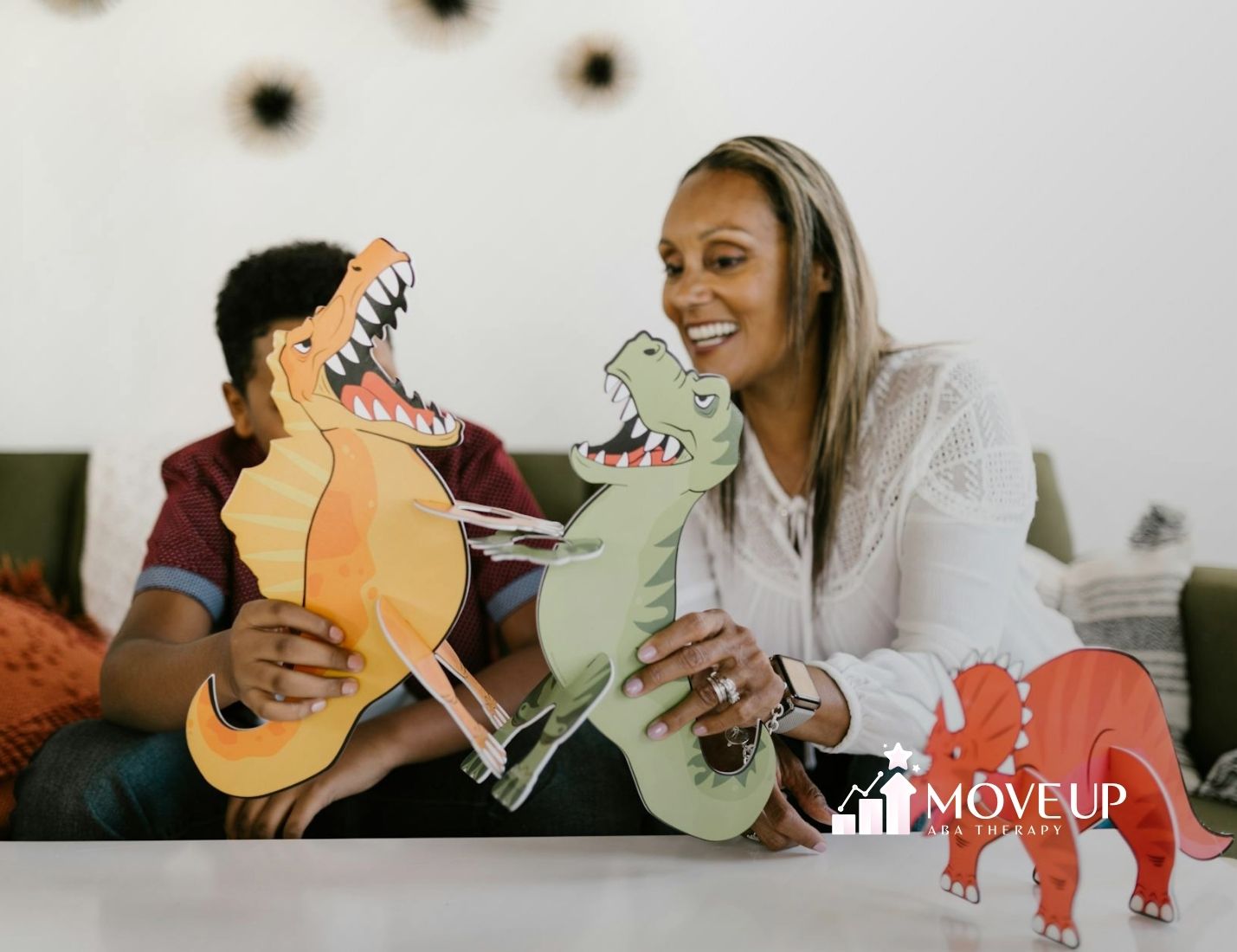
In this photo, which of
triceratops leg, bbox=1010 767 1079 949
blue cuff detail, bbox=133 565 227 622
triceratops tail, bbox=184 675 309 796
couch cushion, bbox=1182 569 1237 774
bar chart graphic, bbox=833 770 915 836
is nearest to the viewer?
triceratops leg, bbox=1010 767 1079 949

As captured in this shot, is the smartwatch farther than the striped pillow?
No

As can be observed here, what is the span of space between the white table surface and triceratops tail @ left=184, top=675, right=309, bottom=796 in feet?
0.28

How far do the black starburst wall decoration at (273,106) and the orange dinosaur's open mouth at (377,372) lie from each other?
2.52ft

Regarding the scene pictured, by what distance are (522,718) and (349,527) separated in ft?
0.63

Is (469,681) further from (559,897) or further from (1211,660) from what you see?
(1211,660)

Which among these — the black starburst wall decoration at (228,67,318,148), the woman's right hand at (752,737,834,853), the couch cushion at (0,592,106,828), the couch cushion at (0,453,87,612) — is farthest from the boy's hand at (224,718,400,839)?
the black starburst wall decoration at (228,67,318,148)

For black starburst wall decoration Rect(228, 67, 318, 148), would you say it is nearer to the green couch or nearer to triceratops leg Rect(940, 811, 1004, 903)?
the green couch

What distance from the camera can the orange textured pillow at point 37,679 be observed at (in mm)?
1124

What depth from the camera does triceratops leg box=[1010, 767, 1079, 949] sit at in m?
0.66

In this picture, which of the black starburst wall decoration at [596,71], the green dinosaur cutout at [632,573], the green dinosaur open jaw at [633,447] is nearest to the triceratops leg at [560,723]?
the green dinosaur cutout at [632,573]

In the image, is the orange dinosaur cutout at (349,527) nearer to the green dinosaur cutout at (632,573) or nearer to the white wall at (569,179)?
the green dinosaur cutout at (632,573)

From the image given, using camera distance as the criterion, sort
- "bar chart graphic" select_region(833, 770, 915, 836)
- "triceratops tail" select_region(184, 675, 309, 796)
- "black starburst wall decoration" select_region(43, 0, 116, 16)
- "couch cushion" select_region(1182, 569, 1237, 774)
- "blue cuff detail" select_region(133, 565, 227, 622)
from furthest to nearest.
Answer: "black starburst wall decoration" select_region(43, 0, 116, 16), "couch cushion" select_region(1182, 569, 1237, 774), "blue cuff detail" select_region(133, 565, 227, 622), "bar chart graphic" select_region(833, 770, 915, 836), "triceratops tail" select_region(184, 675, 309, 796)

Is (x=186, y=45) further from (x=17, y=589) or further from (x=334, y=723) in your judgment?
(x=334, y=723)

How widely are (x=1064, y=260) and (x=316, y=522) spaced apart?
113 centimetres
